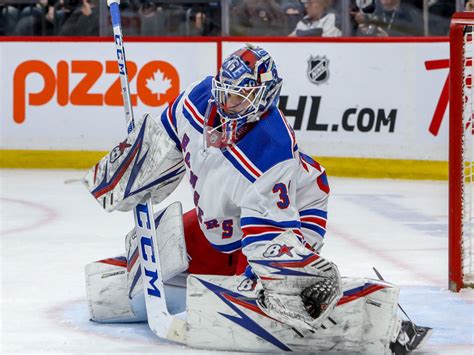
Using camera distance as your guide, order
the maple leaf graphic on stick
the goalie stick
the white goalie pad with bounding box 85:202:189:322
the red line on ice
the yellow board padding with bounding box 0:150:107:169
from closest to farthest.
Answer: the goalie stick
the white goalie pad with bounding box 85:202:189:322
the red line on ice
the maple leaf graphic on stick
the yellow board padding with bounding box 0:150:107:169

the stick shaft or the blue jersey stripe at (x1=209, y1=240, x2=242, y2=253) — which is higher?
the stick shaft

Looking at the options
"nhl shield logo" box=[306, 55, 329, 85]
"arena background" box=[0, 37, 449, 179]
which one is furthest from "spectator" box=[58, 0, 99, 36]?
"nhl shield logo" box=[306, 55, 329, 85]

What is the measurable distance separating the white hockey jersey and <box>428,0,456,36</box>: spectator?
12.4ft

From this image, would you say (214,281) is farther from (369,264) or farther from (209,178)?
(369,264)

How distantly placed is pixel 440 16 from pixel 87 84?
2.09m

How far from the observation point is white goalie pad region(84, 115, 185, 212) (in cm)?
332

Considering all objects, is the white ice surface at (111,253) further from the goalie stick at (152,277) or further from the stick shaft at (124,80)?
the stick shaft at (124,80)

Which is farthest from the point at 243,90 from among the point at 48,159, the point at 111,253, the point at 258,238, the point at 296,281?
the point at 48,159

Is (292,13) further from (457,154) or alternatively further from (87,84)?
(457,154)

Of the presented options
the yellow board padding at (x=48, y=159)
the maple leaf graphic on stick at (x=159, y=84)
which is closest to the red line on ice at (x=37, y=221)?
→ the yellow board padding at (x=48, y=159)

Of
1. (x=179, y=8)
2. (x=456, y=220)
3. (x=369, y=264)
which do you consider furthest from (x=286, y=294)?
(x=179, y=8)

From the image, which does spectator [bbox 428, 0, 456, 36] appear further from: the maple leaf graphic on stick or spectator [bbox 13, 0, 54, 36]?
spectator [bbox 13, 0, 54, 36]

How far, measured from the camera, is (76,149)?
720 cm

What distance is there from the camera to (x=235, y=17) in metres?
7.11
